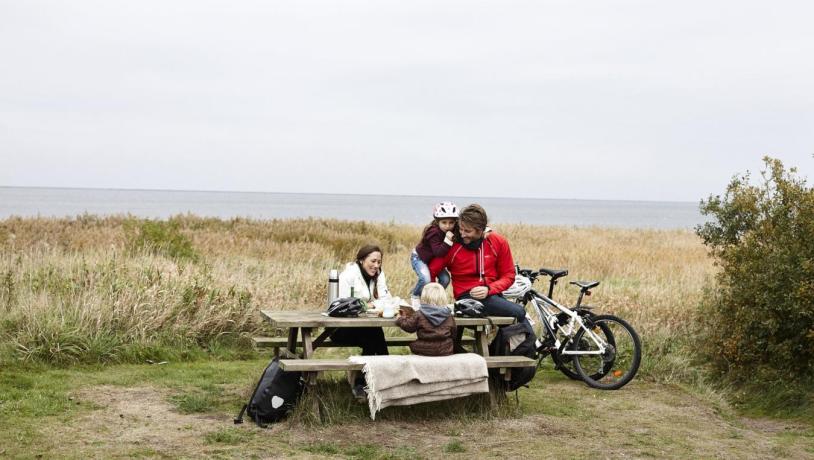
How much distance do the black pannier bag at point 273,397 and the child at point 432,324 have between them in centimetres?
98

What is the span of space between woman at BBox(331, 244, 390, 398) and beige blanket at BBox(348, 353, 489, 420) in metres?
1.03

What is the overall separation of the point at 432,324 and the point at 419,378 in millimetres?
473

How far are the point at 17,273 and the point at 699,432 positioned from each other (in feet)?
26.9

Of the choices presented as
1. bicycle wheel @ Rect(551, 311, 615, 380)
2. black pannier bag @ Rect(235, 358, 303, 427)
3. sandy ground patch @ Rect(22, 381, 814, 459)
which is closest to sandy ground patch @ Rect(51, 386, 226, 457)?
sandy ground patch @ Rect(22, 381, 814, 459)

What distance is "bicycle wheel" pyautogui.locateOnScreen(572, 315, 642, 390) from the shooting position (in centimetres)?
843

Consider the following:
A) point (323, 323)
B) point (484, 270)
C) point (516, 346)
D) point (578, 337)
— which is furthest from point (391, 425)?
point (578, 337)

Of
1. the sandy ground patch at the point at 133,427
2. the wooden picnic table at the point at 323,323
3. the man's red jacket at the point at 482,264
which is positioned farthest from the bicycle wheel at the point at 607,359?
the sandy ground patch at the point at 133,427

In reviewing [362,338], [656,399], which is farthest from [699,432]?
[362,338]

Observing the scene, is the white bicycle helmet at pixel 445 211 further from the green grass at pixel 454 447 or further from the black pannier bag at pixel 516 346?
the green grass at pixel 454 447

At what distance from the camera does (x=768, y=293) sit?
8.38 m

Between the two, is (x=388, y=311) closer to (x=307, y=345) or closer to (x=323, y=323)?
(x=323, y=323)

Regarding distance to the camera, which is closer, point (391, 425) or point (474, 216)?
point (391, 425)

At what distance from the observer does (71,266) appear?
11.2 metres

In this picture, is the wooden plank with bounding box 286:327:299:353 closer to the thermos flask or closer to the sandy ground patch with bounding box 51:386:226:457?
the thermos flask
